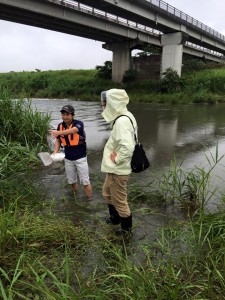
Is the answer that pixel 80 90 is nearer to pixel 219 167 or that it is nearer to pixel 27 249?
pixel 219 167

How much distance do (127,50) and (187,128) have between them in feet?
81.9

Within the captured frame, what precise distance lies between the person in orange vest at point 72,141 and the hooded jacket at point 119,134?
1.03 metres

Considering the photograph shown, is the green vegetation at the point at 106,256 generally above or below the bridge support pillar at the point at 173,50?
below

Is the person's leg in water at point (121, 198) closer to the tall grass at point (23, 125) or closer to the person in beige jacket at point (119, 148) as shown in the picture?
the person in beige jacket at point (119, 148)

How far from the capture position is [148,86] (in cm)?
2933

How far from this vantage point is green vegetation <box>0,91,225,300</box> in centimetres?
224

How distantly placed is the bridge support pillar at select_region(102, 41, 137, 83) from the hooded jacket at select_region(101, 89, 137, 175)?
3237 centimetres

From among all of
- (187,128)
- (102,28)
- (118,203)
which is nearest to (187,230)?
(118,203)

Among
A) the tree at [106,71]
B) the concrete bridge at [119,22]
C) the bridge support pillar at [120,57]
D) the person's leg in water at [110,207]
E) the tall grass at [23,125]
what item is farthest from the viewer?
the tree at [106,71]

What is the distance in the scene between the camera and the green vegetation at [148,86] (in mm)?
23417

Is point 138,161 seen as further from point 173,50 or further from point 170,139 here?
point 173,50

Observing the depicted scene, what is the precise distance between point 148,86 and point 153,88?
32.0 inches

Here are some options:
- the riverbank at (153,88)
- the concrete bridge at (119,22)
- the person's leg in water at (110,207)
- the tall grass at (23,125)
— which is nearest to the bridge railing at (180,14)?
the concrete bridge at (119,22)

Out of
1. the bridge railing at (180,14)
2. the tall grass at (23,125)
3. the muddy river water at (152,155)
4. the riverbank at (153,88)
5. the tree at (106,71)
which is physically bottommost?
the muddy river water at (152,155)
